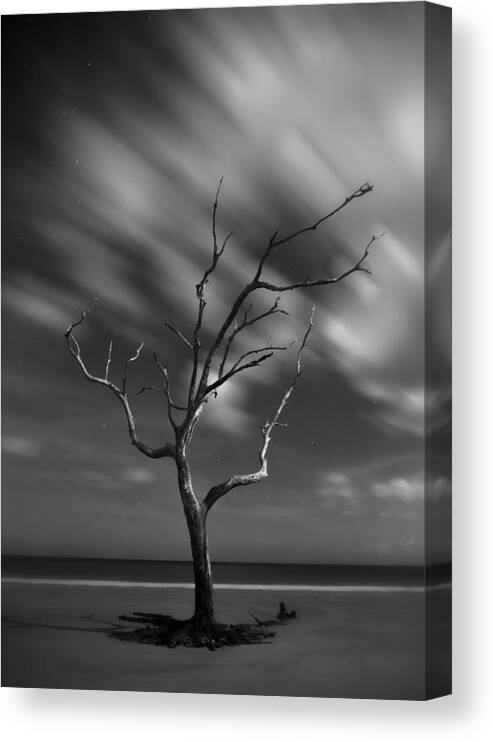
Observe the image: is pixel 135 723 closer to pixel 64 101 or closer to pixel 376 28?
pixel 64 101

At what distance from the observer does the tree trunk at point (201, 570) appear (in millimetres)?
5957

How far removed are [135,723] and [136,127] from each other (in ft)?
7.72

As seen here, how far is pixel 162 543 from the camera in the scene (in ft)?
19.8

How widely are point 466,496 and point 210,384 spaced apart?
42.5 inches

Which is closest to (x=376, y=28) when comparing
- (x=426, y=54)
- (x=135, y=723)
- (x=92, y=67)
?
(x=426, y=54)

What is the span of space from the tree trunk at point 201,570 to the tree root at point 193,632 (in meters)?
0.02

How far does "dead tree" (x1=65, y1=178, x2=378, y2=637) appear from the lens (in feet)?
19.6

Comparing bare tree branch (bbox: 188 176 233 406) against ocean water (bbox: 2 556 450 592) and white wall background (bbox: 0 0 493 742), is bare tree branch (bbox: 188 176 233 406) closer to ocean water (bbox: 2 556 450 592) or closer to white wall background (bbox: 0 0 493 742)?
ocean water (bbox: 2 556 450 592)

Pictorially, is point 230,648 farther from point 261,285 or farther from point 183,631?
point 261,285

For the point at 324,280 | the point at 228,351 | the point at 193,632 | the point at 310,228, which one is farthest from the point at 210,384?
the point at 193,632

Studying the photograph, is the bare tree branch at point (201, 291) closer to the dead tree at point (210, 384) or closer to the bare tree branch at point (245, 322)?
the dead tree at point (210, 384)

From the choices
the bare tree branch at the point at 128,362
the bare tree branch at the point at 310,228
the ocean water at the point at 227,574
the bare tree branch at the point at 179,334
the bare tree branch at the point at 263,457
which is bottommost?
the ocean water at the point at 227,574

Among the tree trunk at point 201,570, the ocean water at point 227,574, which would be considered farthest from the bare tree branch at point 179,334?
the ocean water at point 227,574

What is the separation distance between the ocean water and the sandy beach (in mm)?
31
